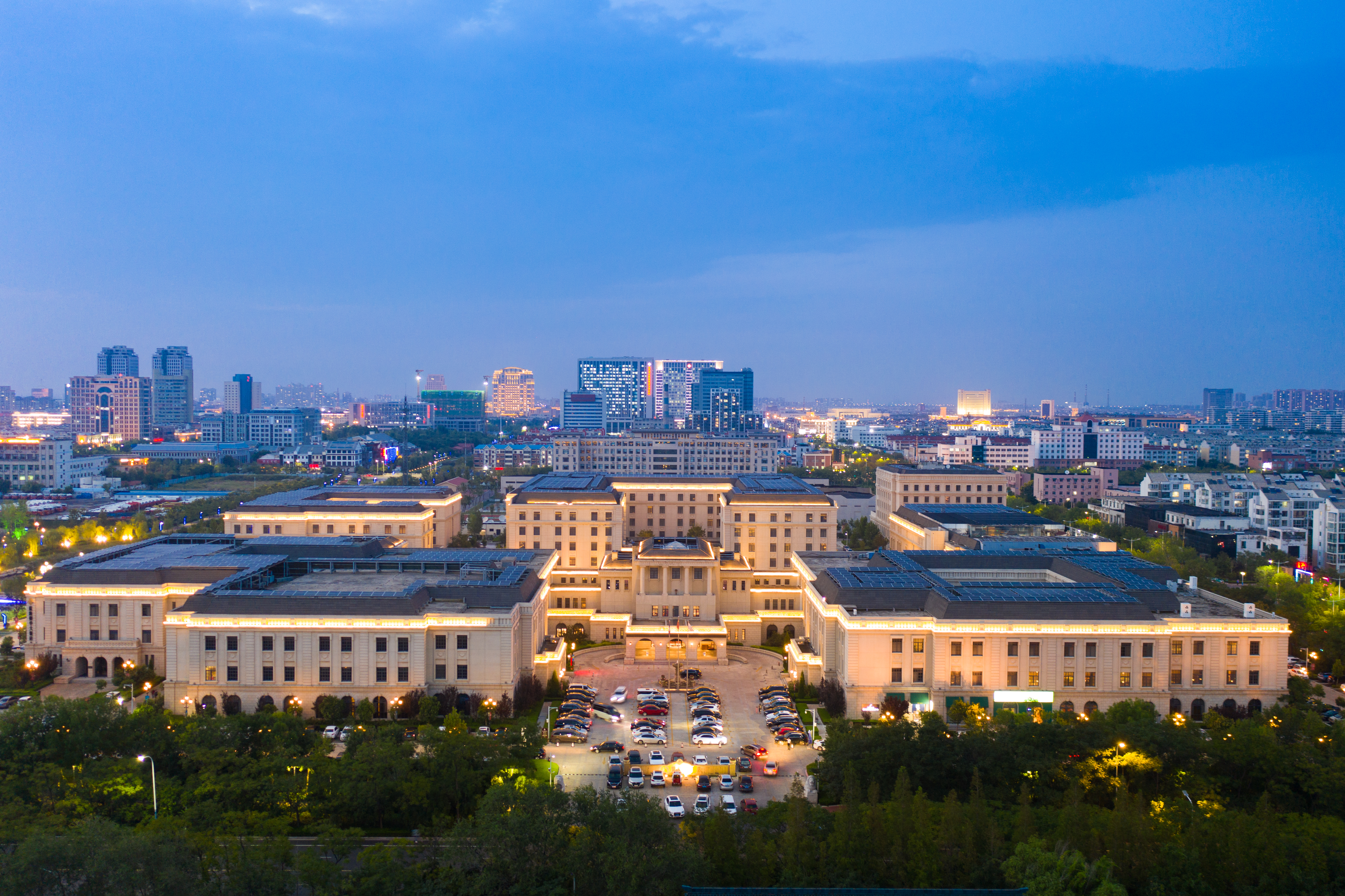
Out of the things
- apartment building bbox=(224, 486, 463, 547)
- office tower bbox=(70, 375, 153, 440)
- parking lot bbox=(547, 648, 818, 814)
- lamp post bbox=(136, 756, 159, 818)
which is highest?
office tower bbox=(70, 375, 153, 440)

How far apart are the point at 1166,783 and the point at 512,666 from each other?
23224 mm

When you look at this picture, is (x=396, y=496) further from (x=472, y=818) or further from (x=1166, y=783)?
(x=1166, y=783)

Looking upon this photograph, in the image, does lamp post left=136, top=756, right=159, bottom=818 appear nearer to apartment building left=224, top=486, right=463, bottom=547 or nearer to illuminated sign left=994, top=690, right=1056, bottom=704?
illuminated sign left=994, top=690, right=1056, bottom=704

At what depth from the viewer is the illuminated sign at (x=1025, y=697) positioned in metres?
35.0

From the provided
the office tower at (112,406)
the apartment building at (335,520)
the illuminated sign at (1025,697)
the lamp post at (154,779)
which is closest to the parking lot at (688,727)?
the illuminated sign at (1025,697)

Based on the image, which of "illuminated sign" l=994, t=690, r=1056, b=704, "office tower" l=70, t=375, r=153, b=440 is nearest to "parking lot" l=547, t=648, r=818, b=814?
"illuminated sign" l=994, t=690, r=1056, b=704

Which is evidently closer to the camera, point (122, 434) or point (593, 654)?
point (593, 654)

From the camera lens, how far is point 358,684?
117ft

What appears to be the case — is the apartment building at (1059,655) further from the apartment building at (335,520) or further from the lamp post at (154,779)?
the apartment building at (335,520)

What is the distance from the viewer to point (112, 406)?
17825cm

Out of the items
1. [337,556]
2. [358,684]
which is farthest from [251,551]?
[358,684]

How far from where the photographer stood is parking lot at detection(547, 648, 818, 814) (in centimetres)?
2970

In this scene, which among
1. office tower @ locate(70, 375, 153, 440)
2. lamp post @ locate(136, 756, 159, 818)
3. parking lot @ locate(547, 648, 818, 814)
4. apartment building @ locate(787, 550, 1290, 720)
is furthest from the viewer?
office tower @ locate(70, 375, 153, 440)

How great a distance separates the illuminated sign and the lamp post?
28586mm
